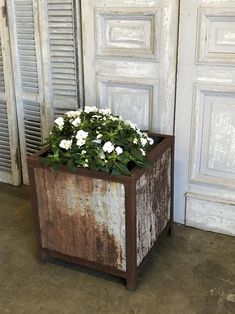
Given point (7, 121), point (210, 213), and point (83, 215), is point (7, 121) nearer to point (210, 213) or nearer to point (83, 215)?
point (83, 215)

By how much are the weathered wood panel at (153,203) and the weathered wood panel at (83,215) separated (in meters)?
0.09

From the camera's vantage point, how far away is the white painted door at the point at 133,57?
2.24 meters

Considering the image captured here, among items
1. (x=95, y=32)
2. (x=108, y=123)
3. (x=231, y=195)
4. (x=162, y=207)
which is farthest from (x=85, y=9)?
(x=231, y=195)

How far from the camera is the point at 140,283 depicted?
2.07 metres

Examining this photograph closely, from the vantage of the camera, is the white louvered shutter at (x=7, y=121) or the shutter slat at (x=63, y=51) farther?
the white louvered shutter at (x=7, y=121)

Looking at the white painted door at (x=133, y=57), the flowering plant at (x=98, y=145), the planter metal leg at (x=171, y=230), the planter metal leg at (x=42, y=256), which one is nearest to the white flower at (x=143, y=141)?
the flowering plant at (x=98, y=145)

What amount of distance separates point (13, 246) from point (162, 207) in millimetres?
882

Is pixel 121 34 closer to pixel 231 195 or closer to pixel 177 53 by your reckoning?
pixel 177 53

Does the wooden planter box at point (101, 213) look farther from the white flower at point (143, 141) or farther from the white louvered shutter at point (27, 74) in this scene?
the white louvered shutter at point (27, 74)

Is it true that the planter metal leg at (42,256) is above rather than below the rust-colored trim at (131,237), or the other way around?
below

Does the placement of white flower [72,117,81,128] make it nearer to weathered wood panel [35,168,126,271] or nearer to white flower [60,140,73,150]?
white flower [60,140,73,150]

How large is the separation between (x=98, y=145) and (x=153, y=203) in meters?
0.43

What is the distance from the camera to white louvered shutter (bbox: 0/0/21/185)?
2701mm

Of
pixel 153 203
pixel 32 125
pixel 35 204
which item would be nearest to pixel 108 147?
pixel 153 203
